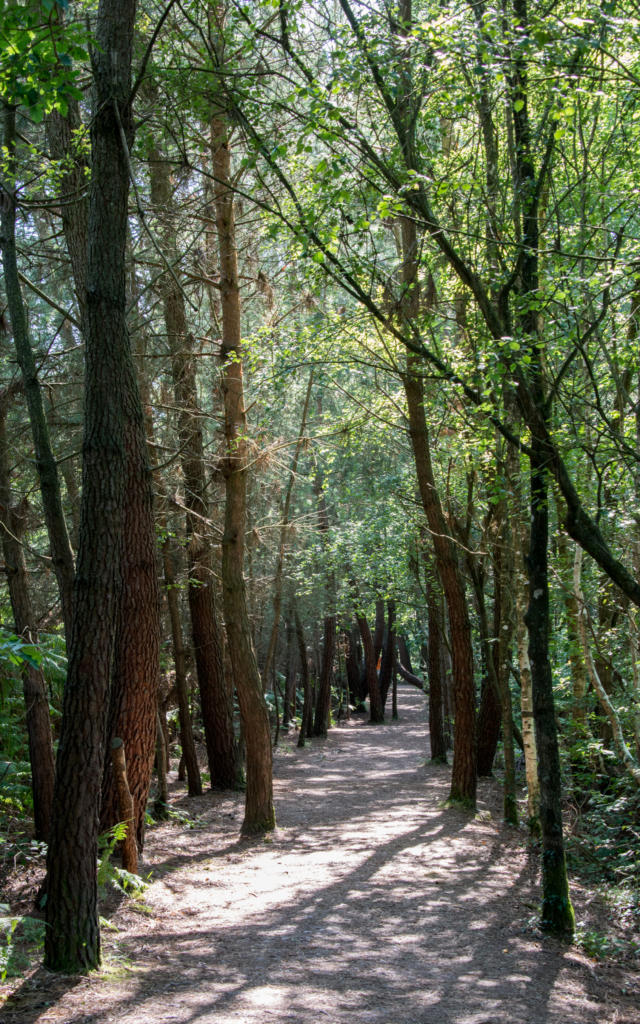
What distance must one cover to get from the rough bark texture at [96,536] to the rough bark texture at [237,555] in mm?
4166

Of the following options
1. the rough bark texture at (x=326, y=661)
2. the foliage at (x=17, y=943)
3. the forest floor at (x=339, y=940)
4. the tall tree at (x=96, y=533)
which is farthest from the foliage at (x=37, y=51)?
the rough bark texture at (x=326, y=661)

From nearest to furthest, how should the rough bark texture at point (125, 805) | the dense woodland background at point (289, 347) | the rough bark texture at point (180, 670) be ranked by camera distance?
the dense woodland background at point (289, 347) < the rough bark texture at point (125, 805) < the rough bark texture at point (180, 670)

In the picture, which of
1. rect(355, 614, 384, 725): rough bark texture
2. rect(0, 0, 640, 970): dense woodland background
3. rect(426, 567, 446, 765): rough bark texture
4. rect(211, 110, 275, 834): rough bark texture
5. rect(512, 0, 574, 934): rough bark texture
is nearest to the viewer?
rect(0, 0, 640, 970): dense woodland background

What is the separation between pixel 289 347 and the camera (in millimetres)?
8625

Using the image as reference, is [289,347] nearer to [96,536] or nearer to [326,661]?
[96,536]

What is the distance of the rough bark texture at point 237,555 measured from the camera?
31.4ft

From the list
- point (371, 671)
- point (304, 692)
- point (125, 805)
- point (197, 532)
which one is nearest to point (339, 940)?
point (125, 805)

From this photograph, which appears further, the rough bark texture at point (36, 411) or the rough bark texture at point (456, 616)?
the rough bark texture at point (456, 616)

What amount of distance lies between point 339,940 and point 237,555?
4.78m

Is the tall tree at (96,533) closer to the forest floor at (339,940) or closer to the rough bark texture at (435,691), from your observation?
the forest floor at (339,940)

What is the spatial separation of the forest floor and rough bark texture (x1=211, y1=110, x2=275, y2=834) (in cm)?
74

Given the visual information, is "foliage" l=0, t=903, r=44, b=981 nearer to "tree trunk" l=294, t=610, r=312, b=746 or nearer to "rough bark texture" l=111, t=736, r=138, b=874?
"rough bark texture" l=111, t=736, r=138, b=874

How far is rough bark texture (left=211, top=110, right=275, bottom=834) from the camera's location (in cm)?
957

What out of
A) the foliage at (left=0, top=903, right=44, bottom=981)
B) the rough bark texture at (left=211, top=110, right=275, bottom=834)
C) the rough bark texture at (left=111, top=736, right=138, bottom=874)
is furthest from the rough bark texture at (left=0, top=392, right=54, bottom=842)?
the rough bark texture at (left=211, top=110, right=275, bottom=834)
